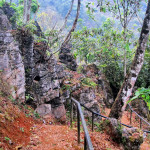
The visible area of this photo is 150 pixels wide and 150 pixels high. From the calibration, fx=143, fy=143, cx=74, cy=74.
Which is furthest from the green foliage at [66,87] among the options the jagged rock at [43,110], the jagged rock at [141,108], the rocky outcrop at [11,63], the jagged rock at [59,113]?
the jagged rock at [141,108]

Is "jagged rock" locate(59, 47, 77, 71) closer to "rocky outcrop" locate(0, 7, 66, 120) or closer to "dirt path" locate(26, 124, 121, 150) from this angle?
"rocky outcrop" locate(0, 7, 66, 120)

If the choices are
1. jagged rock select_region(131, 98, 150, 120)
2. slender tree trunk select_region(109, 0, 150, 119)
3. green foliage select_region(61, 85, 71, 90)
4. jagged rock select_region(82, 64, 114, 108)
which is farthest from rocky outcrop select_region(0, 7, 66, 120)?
jagged rock select_region(131, 98, 150, 120)

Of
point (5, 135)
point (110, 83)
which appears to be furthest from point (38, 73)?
point (110, 83)

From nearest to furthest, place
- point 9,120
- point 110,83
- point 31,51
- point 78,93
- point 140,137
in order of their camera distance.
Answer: point 9,120
point 140,137
point 31,51
point 78,93
point 110,83

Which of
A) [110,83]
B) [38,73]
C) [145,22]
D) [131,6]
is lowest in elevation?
[110,83]

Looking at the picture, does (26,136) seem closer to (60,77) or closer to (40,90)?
(40,90)

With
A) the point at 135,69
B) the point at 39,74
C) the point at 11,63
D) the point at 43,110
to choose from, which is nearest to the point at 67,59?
the point at 39,74

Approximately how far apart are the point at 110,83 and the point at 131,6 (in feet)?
32.9

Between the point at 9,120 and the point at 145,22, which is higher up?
the point at 145,22

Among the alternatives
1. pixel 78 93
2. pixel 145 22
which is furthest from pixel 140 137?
pixel 78 93

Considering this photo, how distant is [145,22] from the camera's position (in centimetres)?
568

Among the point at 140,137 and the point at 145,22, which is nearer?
the point at 140,137

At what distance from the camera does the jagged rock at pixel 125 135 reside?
4324mm

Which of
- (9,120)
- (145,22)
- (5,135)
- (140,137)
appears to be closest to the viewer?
(5,135)
